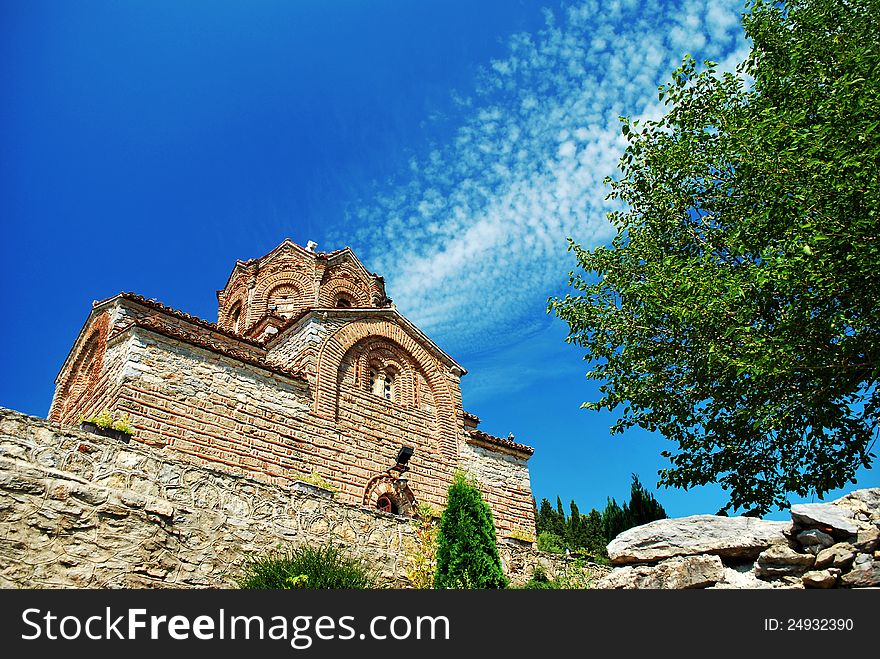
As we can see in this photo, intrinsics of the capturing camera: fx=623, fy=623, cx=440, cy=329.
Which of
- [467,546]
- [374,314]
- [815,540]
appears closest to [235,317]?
[374,314]

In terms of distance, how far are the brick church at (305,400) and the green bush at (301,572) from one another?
4072mm

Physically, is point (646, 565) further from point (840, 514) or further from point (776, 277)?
point (776, 277)

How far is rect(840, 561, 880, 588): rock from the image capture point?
5281 mm

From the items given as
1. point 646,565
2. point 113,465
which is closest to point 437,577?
point 646,565

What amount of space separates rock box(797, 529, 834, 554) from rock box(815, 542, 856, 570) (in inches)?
1.9

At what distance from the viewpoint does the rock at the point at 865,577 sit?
528 centimetres

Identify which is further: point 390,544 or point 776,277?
point 390,544

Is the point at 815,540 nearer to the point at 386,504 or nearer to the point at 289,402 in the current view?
the point at 386,504

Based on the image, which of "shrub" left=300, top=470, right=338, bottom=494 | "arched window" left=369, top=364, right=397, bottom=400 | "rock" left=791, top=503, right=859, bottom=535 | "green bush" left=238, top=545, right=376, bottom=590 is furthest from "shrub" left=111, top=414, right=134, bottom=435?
"rock" left=791, top=503, right=859, bottom=535

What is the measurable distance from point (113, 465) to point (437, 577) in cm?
476

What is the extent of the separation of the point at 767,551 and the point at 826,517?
0.61m

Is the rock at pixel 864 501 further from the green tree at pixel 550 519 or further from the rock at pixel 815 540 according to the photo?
the green tree at pixel 550 519

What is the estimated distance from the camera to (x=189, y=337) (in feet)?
40.7

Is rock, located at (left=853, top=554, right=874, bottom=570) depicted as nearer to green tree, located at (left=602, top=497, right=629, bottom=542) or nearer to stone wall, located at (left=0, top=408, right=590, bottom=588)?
stone wall, located at (left=0, top=408, right=590, bottom=588)
